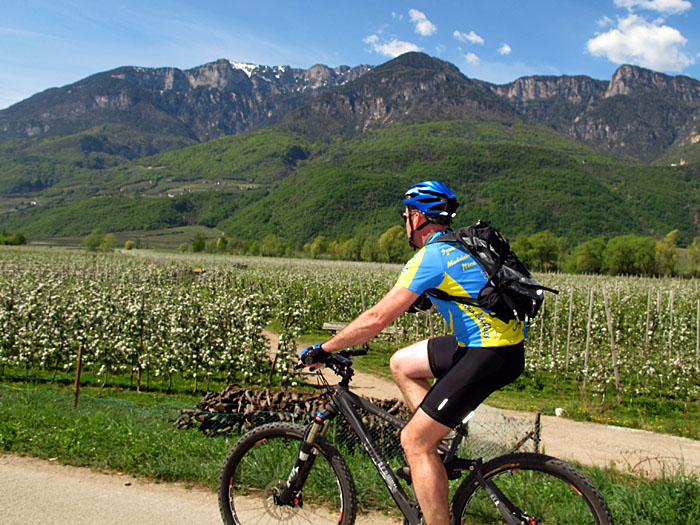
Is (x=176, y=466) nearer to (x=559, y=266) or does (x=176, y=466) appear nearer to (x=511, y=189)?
(x=559, y=266)

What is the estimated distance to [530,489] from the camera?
10.5ft

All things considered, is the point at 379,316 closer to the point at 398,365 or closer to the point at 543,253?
the point at 398,365

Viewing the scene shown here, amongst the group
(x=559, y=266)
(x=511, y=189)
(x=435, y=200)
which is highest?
(x=511, y=189)

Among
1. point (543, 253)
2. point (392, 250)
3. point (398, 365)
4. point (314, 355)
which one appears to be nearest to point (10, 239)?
point (392, 250)

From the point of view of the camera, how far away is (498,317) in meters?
2.89

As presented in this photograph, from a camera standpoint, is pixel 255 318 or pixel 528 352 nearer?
pixel 255 318

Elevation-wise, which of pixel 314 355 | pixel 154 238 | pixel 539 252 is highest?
pixel 314 355

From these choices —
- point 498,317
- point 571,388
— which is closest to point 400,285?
point 498,317

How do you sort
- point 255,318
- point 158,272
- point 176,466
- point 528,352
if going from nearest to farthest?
point 176,466
point 255,318
point 528,352
point 158,272

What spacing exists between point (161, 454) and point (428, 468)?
312 cm

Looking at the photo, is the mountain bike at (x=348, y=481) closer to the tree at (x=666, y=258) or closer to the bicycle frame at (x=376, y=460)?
the bicycle frame at (x=376, y=460)

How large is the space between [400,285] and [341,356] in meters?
0.68

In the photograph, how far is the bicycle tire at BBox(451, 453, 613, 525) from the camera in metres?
2.87

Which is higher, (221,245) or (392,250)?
(392,250)
